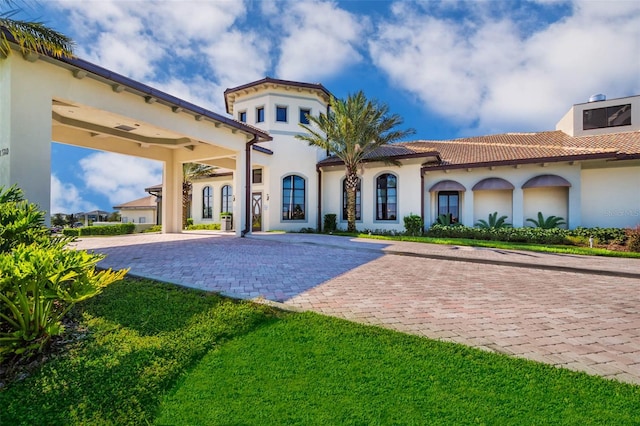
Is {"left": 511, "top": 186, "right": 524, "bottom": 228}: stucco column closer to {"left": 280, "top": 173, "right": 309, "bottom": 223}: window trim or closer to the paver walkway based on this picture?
the paver walkway

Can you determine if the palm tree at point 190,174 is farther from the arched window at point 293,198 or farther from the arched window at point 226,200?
the arched window at point 293,198

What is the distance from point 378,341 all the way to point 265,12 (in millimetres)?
13266

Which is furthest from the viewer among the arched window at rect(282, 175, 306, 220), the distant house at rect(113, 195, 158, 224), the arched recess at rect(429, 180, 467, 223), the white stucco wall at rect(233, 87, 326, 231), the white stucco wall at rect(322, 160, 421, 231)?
the distant house at rect(113, 195, 158, 224)

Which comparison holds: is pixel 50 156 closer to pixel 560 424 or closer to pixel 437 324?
pixel 437 324

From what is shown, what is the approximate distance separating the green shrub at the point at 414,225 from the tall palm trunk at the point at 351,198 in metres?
3.16

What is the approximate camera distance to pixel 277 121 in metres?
20.5

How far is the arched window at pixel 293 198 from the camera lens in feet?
69.0

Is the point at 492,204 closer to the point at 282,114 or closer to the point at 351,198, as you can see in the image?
the point at 351,198

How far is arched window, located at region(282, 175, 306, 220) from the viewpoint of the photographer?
69.0 feet

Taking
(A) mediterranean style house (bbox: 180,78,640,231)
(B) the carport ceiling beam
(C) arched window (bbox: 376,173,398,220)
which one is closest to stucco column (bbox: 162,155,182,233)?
(B) the carport ceiling beam

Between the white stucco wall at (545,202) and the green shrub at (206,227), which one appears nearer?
the white stucco wall at (545,202)

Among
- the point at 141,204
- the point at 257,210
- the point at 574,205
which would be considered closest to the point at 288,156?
the point at 257,210

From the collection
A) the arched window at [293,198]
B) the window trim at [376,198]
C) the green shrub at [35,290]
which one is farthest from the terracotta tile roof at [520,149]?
the green shrub at [35,290]

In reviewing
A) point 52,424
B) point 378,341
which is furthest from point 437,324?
point 52,424
